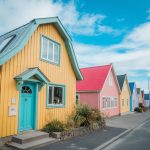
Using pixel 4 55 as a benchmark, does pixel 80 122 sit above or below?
below

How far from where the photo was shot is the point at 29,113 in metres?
11.8

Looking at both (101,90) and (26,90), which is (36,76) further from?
(101,90)

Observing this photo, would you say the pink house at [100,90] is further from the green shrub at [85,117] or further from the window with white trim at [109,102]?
the green shrub at [85,117]

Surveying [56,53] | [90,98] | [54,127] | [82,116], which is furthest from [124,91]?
[54,127]

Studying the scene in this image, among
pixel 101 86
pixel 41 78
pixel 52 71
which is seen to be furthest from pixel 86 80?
pixel 41 78

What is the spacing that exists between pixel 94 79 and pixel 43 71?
14521 millimetres

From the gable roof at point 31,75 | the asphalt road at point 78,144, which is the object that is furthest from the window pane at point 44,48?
the asphalt road at point 78,144

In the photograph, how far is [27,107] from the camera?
1173 cm

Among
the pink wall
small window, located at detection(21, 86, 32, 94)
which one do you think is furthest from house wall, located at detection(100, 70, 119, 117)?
small window, located at detection(21, 86, 32, 94)

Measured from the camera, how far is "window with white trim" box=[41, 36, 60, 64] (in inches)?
515

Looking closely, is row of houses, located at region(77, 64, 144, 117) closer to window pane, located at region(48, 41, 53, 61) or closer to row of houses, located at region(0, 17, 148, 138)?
row of houses, located at region(0, 17, 148, 138)

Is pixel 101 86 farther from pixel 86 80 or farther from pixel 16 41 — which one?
pixel 16 41

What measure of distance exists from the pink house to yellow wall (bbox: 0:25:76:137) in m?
9.03

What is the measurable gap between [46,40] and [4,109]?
523 centimetres
